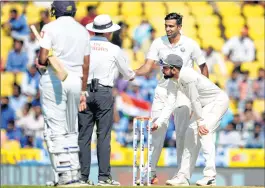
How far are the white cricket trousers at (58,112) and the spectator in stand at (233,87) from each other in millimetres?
11569

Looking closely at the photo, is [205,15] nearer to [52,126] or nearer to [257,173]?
[257,173]

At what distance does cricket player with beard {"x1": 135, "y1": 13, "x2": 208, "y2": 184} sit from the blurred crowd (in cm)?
552

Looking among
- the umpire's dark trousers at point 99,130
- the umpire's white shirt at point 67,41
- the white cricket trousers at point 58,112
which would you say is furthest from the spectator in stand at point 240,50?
the white cricket trousers at point 58,112

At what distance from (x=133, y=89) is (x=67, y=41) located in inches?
431

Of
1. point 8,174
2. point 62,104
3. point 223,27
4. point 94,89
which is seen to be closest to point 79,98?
point 62,104

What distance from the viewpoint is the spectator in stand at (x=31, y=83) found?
22.6 metres

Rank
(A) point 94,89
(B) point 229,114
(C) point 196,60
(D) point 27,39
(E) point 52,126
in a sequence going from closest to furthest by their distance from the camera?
1. (E) point 52,126
2. (A) point 94,89
3. (C) point 196,60
4. (B) point 229,114
5. (D) point 27,39

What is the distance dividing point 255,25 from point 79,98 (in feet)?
49.4

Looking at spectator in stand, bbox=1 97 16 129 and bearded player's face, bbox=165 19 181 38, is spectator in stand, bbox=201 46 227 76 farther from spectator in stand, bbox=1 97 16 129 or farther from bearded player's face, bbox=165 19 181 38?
bearded player's face, bbox=165 19 181 38

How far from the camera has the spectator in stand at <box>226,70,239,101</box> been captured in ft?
74.8

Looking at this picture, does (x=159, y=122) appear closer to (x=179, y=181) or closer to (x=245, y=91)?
(x=179, y=181)

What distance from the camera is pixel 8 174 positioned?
20312mm

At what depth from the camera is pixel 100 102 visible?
43.1 feet

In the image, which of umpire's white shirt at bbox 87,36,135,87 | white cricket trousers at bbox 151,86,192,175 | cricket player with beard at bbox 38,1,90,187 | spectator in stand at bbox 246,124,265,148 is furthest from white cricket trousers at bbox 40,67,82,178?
spectator in stand at bbox 246,124,265,148
